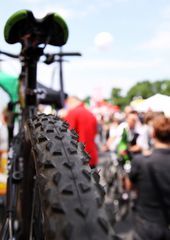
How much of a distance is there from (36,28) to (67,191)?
151 cm

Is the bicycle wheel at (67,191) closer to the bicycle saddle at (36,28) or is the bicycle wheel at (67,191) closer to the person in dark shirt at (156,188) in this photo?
the bicycle saddle at (36,28)

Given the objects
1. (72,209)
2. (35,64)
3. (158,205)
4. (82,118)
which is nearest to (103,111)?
(82,118)

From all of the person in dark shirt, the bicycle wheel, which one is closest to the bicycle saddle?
the bicycle wheel

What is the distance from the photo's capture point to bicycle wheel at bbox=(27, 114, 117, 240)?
125 cm

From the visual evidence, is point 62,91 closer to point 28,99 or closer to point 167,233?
point 28,99

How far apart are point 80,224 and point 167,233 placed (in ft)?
10.0

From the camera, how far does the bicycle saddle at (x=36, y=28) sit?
2.70 m

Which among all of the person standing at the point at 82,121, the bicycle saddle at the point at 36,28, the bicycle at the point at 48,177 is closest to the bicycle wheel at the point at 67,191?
the bicycle at the point at 48,177

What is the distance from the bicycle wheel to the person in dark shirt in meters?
2.59

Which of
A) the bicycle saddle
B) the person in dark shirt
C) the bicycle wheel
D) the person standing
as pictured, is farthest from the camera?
the person standing

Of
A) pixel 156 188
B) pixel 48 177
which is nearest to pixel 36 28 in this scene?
pixel 48 177

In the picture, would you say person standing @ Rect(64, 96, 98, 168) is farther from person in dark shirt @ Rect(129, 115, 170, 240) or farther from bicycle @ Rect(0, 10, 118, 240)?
bicycle @ Rect(0, 10, 118, 240)

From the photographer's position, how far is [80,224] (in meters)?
1.26

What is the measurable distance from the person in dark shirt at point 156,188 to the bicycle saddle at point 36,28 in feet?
5.58
